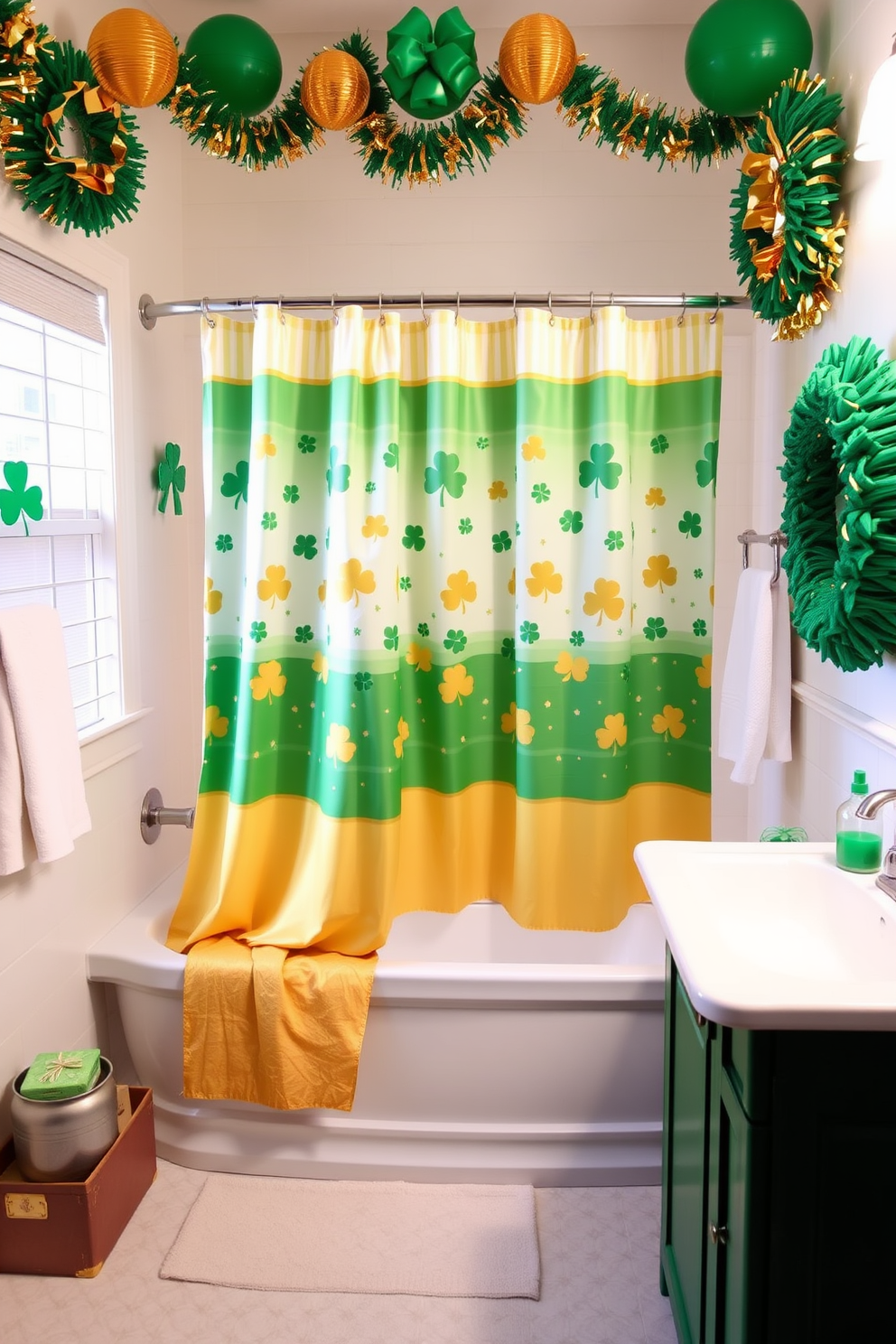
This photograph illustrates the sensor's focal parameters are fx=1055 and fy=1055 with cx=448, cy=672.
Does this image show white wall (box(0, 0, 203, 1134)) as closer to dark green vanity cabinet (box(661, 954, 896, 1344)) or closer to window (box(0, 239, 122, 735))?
window (box(0, 239, 122, 735))

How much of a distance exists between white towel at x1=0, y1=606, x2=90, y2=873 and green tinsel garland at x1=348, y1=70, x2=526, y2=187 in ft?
4.25

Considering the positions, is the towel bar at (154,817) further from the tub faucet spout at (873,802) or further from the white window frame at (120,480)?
the tub faucet spout at (873,802)

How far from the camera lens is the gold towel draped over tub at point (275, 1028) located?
88.1 inches

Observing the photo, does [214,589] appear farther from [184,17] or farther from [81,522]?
[184,17]

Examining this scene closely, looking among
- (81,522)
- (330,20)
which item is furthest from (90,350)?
(330,20)

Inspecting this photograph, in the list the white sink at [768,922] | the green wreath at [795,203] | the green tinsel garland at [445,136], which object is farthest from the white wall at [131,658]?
the green wreath at [795,203]

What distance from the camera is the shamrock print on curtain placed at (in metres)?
2.44

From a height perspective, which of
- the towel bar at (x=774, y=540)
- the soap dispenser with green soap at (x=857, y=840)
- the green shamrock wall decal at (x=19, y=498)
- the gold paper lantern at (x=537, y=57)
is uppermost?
the gold paper lantern at (x=537, y=57)

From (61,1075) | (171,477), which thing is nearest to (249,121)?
(171,477)

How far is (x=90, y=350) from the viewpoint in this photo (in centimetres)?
243

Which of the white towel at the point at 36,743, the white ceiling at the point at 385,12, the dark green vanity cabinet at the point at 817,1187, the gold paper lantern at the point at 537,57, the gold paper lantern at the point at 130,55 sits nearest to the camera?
the dark green vanity cabinet at the point at 817,1187

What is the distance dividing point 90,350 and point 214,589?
613 millimetres

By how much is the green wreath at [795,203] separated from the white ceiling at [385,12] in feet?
2.57

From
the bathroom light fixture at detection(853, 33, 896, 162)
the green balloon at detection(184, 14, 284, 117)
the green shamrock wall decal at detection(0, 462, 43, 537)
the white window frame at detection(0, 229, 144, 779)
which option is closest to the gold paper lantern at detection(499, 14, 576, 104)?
the green balloon at detection(184, 14, 284, 117)
